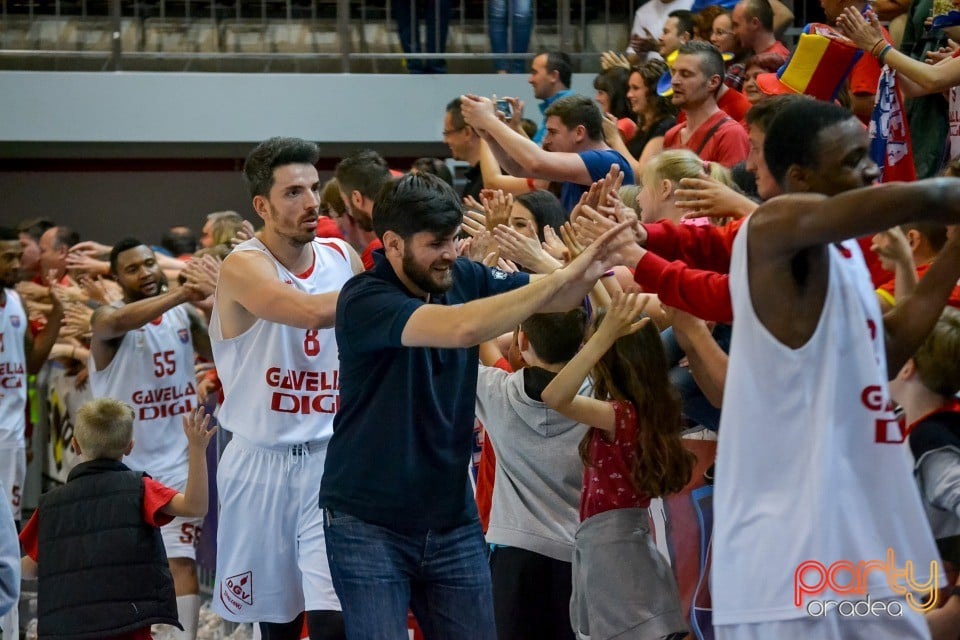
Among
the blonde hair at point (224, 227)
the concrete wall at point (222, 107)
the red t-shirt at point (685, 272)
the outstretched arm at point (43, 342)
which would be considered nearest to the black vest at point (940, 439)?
the red t-shirt at point (685, 272)

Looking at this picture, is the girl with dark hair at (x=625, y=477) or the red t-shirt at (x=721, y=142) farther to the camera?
the red t-shirt at (x=721, y=142)

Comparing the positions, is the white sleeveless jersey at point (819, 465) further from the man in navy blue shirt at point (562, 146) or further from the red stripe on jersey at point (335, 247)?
the man in navy blue shirt at point (562, 146)

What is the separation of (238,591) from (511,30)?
821 centimetres

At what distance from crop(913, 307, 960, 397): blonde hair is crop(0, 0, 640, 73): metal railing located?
863 centimetres

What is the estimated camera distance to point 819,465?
297 centimetres

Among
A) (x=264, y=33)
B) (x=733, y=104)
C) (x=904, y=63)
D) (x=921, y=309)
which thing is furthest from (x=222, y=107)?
(x=921, y=309)

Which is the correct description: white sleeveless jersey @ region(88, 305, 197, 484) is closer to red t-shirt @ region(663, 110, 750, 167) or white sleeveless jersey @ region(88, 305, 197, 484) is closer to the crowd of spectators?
the crowd of spectators

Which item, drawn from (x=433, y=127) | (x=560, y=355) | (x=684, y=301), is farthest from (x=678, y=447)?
(x=433, y=127)

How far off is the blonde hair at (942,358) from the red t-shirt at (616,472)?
96cm

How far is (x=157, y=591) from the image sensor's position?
17.9 feet

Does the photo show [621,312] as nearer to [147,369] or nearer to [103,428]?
[103,428]

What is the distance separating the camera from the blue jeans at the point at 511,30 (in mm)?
12133

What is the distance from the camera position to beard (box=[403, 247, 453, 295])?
4031 mm

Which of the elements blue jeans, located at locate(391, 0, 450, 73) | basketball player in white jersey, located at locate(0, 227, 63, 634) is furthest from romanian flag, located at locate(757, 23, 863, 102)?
blue jeans, located at locate(391, 0, 450, 73)
